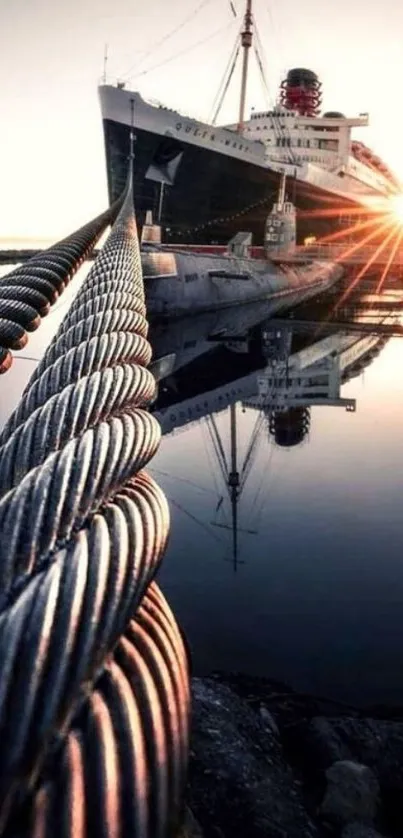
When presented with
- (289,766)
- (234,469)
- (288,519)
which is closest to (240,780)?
(289,766)

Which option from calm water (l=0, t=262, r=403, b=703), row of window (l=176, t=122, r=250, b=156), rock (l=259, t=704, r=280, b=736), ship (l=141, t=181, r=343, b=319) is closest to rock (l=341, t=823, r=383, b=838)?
rock (l=259, t=704, r=280, b=736)

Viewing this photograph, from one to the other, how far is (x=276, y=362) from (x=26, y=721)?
46.8ft

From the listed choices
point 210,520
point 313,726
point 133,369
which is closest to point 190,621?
point 313,726

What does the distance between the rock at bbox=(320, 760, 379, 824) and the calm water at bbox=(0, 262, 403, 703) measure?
919 millimetres

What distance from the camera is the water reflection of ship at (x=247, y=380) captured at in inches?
357

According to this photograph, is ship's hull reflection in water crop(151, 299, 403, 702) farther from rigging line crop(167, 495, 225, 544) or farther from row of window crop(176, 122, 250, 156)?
row of window crop(176, 122, 250, 156)

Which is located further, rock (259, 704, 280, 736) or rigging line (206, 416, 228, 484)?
rigging line (206, 416, 228, 484)

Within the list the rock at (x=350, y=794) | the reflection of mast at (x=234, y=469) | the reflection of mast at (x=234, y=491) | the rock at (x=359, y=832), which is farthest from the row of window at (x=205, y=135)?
the rock at (x=359, y=832)

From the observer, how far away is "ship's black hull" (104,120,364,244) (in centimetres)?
3052

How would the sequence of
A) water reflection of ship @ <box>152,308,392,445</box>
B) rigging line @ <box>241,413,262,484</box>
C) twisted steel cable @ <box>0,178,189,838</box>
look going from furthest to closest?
water reflection of ship @ <box>152,308,392,445</box>
rigging line @ <box>241,413,262,484</box>
twisted steel cable @ <box>0,178,189,838</box>

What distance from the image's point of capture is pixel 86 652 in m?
0.75

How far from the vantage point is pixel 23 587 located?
79 cm

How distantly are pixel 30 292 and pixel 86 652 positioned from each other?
2107 millimetres

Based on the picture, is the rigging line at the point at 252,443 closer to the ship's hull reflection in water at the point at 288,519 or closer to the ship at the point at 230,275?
the ship's hull reflection in water at the point at 288,519
